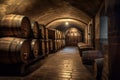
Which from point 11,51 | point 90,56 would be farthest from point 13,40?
point 90,56

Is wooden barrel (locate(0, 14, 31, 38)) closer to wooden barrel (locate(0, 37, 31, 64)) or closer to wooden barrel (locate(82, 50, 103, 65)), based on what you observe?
wooden barrel (locate(0, 37, 31, 64))

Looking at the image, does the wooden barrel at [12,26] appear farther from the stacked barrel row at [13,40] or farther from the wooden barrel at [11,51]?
the wooden barrel at [11,51]

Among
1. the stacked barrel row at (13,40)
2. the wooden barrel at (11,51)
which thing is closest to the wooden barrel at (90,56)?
the stacked barrel row at (13,40)

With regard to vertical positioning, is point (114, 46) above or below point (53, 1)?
below

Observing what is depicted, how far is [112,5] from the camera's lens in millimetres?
2975

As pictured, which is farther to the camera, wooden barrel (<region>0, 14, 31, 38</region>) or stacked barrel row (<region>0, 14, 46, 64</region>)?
wooden barrel (<region>0, 14, 31, 38</region>)

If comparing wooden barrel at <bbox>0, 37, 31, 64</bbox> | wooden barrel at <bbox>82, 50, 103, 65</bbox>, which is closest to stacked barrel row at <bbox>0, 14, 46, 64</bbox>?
wooden barrel at <bbox>0, 37, 31, 64</bbox>

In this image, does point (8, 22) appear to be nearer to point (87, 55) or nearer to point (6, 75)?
point (6, 75)

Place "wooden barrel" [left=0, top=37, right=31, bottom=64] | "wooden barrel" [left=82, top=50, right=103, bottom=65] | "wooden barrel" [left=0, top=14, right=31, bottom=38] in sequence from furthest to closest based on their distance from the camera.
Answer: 1. "wooden barrel" [left=82, top=50, right=103, bottom=65]
2. "wooden barrel" [left=0, top=14, right=31, bottom=38]
3. "wooden barrel" [left=0, top=37, right=31, bottom=64]

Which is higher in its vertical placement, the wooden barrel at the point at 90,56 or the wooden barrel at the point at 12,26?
the wooden barrel at the point at 12,26

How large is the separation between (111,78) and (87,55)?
10.5 ft

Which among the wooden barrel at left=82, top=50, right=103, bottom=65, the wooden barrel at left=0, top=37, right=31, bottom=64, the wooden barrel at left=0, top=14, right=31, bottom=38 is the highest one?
the wooden barrel at left=0, top=14, right=31, bottom=38

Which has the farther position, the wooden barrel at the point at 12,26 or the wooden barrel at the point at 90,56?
the wooden barrel at the point at 90,56

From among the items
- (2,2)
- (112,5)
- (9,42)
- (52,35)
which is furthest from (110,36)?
(52,35)
